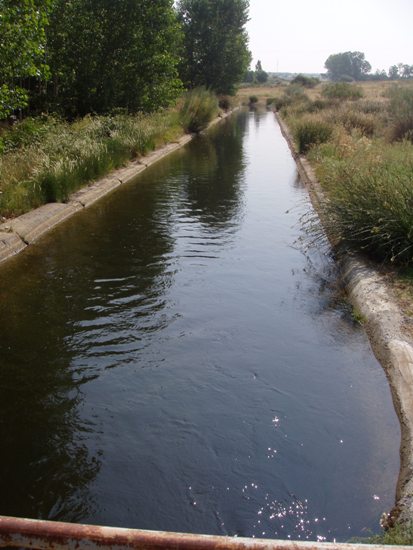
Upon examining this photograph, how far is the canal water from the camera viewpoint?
151 inches

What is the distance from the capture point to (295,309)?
23.8 feet

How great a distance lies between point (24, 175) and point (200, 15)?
37.7 metres

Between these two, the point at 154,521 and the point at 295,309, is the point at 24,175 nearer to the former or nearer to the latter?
the point at 295,309

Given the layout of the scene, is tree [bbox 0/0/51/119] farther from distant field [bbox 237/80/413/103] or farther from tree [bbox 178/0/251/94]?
distant field [bbox 237/80/413/103]

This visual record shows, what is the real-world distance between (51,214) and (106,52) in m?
12.6

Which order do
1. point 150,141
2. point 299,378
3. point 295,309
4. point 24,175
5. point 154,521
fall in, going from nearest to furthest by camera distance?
1. point 154,521
2. point 299,378
3. point 295,309
4. point 24,175
5. point 150,141

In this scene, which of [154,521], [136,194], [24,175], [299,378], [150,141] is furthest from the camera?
[150,141]

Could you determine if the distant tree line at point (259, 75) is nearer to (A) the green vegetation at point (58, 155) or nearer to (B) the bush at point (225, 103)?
(B) the bush at point (225, 103)

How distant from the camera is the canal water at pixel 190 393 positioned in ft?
12.6

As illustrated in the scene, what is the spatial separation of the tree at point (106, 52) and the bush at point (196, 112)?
5.42 meters

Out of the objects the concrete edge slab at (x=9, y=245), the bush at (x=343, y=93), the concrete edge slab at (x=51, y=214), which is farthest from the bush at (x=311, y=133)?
the bush at (x=343, y=93)

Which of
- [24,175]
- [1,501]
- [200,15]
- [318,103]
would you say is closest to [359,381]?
[1,501]

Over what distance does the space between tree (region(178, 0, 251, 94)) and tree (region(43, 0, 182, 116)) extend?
70.4ft

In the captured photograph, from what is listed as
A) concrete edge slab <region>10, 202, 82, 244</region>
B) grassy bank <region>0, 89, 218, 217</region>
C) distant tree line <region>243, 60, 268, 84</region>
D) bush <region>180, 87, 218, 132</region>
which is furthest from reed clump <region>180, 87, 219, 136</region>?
distant tree line <region>243, 60, 268, 84</region>
